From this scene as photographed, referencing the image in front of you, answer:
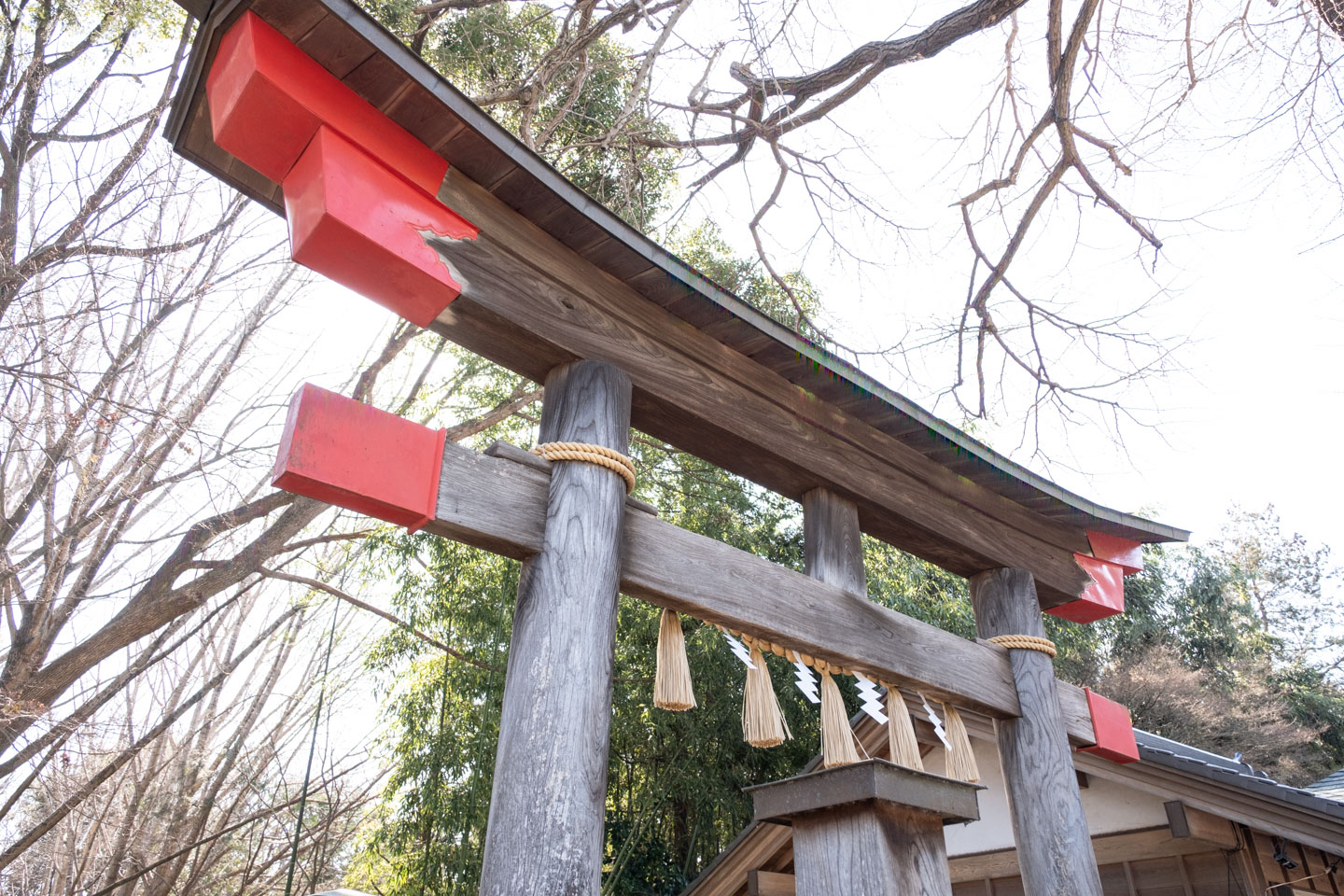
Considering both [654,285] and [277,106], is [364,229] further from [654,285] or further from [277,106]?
[654,285]

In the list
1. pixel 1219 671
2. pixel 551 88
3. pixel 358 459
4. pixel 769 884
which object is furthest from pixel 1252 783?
pixel 1219 671

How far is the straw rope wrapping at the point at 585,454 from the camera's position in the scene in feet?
6.26

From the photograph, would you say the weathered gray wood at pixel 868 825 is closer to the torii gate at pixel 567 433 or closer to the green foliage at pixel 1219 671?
the torii gate at pixel 567 433

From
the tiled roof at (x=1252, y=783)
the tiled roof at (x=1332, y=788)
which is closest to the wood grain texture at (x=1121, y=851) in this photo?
the tiled roof at (x=1252, y=783)

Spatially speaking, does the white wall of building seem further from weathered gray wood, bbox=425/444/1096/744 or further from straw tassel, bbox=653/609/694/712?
straw tassel, bbox=653/609/694/712

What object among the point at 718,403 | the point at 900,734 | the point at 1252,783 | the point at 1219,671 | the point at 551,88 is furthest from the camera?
the point at 1219,671

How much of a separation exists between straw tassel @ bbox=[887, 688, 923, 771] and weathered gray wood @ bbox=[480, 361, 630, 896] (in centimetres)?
113

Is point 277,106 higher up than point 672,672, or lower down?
higher up

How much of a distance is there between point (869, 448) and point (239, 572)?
14.1ft

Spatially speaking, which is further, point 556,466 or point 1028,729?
point 1028,729

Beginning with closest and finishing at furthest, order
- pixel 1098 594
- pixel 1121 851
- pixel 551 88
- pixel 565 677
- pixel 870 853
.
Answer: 1. pixel 870 853
2. pixel 565 677
3. pixel 1098 594
4. pixel 1121 851
5. pixel 551 88

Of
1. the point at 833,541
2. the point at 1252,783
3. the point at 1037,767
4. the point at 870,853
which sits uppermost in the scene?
the point at 833,541

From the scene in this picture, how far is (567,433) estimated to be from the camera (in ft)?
6.48

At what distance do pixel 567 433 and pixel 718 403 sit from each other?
53cm
